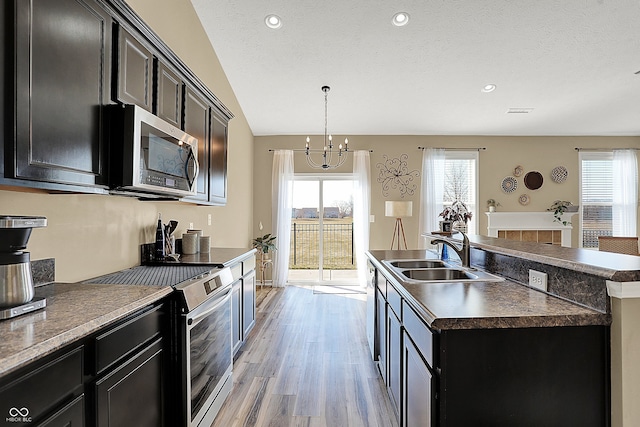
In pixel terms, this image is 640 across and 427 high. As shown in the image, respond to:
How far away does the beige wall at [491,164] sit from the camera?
19.4ft

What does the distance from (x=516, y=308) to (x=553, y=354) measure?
19cm

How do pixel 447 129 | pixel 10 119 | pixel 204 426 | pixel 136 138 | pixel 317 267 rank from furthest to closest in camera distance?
1. pixel 317 267
2. pixel 447 129
3. pixel 204 426
4. pixel 136 138
5. pixel 10 119

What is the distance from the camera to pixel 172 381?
169 cm

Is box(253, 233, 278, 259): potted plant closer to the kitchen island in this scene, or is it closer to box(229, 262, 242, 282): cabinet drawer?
box(229, 262, 242, 282): cabinet drawer

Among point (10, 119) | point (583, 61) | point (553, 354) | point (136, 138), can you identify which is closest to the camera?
point (10, 119)

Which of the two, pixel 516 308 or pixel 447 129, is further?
pixel 447 129

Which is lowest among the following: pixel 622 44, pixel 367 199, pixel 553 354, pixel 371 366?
pixel 371 366

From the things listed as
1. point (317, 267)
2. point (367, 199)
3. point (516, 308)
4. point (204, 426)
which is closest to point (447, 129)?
point (367, 199)

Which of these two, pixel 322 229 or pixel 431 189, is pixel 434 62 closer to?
pixel 431 189

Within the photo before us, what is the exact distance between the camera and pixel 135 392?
1391 mm

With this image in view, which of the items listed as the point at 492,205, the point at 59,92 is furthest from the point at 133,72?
the point at 492,205

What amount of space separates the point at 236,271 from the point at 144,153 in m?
1.31

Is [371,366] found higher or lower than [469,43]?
lower

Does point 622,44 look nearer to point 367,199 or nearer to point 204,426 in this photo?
point 367,199
